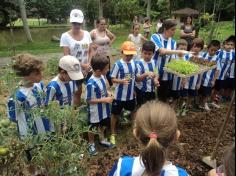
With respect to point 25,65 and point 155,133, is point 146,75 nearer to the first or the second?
point 25,65

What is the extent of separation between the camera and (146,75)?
172 inches

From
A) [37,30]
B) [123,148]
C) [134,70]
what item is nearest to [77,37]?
[134,70]

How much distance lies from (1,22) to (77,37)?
1741 centimetres

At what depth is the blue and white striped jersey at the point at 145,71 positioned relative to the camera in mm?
4418

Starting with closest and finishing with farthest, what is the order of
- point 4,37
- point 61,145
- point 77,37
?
point 61,145, point 77,37, point 4,37

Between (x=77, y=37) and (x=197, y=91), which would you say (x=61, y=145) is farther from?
(x=197, y=91)

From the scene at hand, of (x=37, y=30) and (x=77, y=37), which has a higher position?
(x=77, y=37)

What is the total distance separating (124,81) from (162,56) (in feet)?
3.87

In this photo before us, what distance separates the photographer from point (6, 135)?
259 centimetres

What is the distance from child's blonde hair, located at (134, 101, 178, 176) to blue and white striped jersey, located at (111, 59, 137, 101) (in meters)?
2.57

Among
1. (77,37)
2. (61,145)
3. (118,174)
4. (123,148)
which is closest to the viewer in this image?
(118,174)

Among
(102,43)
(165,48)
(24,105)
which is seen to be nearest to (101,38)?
(102,43)

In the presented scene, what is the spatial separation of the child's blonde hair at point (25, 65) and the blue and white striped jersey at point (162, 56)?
2.37 m

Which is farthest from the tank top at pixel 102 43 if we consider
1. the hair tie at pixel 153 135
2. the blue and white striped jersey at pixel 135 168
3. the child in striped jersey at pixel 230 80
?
the hair tie at pixel 153 135
